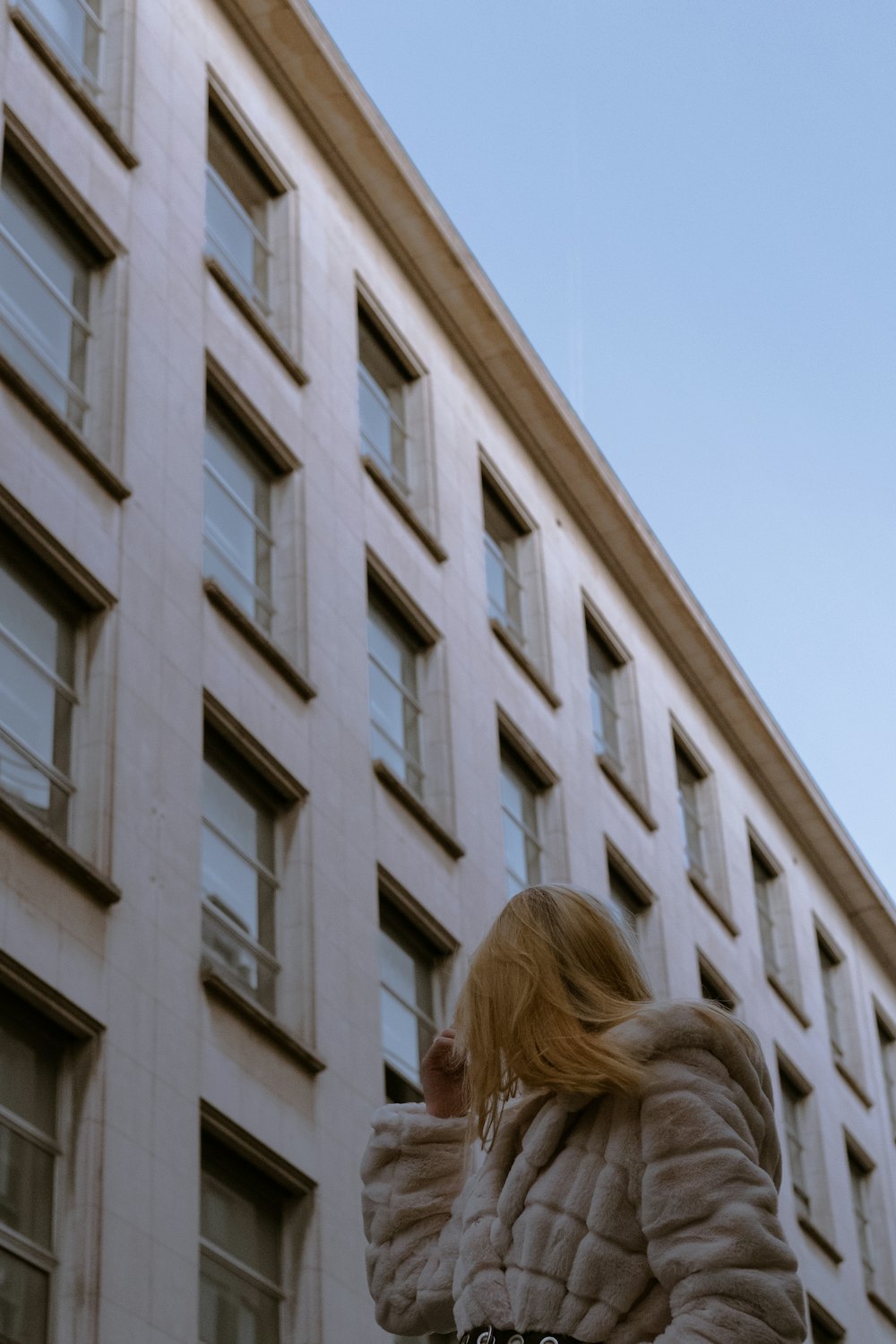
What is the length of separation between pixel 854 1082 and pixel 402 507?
15904mm

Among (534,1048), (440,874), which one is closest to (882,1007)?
(440,874)

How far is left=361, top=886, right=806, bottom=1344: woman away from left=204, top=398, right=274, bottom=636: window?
14.4 m

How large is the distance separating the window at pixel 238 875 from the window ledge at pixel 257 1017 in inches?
12.3

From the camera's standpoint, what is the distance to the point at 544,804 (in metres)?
25.7

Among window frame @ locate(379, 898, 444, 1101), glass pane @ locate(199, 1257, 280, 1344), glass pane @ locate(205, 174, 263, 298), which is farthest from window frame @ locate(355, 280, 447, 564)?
glass pane @ locate(199, 1257, 280, 1344)

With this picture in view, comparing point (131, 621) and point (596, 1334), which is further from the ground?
point (131, 621)

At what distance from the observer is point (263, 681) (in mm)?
18906

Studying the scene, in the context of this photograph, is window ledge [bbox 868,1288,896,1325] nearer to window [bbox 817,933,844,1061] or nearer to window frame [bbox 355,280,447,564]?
window [bbox 817,933,844,1061]

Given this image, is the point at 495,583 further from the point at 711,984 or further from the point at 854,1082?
the point at 854,1082

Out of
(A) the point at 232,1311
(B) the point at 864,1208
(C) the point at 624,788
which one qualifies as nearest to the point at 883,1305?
(B) the point at 864,1208

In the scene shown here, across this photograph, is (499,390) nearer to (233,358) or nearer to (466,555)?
(466,555)

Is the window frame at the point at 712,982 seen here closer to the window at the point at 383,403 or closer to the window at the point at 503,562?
the window at the point at 503,562

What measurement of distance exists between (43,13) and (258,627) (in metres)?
5.74

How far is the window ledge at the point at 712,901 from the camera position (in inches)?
1193
